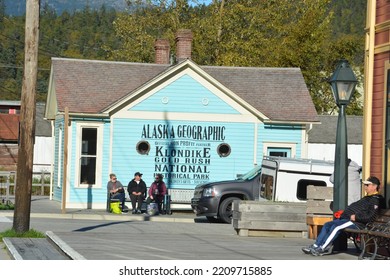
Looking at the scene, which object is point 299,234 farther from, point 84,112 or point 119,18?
point 119,18

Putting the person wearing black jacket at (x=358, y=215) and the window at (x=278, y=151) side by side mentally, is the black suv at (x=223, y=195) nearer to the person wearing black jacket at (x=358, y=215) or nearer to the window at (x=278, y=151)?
the window at (x=278, y=151)

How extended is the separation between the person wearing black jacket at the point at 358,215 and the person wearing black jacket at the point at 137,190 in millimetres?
18325

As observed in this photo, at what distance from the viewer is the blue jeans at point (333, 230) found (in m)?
17.4

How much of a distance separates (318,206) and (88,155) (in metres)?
17.5

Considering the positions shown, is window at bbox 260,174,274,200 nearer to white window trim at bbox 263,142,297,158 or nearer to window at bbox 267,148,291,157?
white window trim at bbox 263,142,297,158

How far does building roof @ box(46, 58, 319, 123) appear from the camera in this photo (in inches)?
1544

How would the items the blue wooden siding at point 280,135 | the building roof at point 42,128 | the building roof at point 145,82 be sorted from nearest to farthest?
the building roof at point 145,82, the blue wooden siding at point 280,135, the building roof at point 42,128

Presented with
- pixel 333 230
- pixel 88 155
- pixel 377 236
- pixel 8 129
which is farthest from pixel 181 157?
pixel 8 129

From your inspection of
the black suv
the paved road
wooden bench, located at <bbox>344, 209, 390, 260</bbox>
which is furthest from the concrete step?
the black suv

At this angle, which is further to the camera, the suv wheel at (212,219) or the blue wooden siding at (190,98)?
the blue wooden siding at (190,98)

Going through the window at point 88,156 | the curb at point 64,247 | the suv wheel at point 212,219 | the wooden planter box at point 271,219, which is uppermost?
the window at point 88,156

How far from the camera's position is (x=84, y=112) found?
38000 millimetres

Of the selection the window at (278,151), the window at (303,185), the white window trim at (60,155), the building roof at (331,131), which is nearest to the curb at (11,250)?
the window at (303,185)

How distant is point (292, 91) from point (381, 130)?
22325mm
